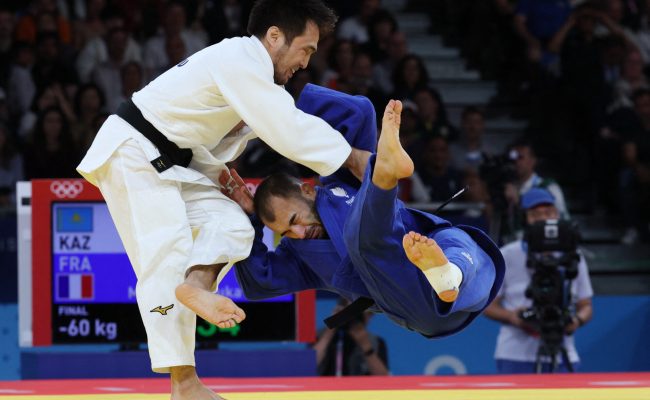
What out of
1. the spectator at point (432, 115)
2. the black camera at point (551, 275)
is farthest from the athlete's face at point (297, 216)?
the spectator at point (432, 115)

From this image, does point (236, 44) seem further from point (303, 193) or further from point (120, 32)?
point (120, 32)

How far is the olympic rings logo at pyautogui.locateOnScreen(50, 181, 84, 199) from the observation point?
223 inches

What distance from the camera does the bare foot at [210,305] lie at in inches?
147

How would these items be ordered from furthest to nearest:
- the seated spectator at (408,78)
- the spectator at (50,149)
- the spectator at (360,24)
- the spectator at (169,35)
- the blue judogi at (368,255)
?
the spectator at (360,24), the seated spectator at (408,78), the spectator at (169,35), the spectator at (50,149), the blue judogi at (368,255)

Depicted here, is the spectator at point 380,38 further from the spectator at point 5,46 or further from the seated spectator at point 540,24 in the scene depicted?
the spectator at point 5,46

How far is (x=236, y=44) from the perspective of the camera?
4070 millimetres

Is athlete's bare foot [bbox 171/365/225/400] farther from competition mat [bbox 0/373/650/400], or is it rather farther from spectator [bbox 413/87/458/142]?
spectator [bbox 413/87/458/142]

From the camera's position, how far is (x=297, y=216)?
13.7 feet

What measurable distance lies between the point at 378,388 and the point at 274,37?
1.43 m

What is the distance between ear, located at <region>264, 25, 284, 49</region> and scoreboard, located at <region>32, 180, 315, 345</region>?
169 cm

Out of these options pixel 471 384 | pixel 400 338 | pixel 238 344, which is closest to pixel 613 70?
pixel 400 338

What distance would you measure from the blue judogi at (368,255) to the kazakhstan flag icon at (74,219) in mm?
1603

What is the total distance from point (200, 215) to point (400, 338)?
3223 mm

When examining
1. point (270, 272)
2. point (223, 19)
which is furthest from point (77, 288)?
point (223, 19)
